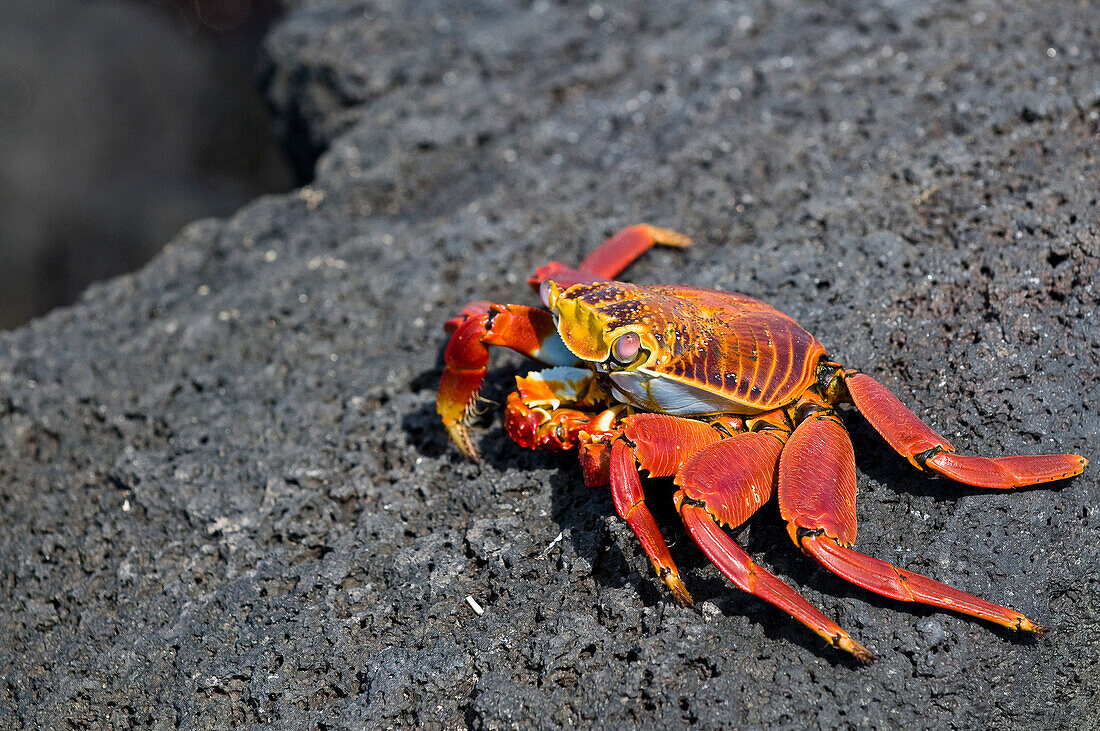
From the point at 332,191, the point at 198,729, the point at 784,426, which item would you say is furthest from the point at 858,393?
the point at 332,191

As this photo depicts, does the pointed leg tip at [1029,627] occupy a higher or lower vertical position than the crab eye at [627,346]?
lower

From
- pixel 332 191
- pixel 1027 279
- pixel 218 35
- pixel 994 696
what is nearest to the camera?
pixel 994 696

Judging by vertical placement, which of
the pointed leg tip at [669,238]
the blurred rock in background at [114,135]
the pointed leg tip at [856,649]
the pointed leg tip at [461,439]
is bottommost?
the pointed leg tip at [856,649]

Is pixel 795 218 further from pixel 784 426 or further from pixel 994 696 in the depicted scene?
pixel 994 696

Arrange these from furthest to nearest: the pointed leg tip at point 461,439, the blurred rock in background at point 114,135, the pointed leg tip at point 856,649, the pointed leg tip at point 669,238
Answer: the blurred rock in background at point 114,135
the pointed leg tip at point 669,238
the pointed leg tip at point 461,439
the pointed leg tip at point 856,649

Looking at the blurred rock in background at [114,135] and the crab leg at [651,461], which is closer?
the crab leg at [651,461]

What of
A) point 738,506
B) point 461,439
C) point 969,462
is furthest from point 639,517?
point 969,462

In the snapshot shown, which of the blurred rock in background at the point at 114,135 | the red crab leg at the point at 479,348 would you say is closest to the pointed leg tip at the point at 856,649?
the red crab leg at the point at 479,348

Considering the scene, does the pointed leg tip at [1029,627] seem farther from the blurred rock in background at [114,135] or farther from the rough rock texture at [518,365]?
the blurred rock in background at [114,135]
